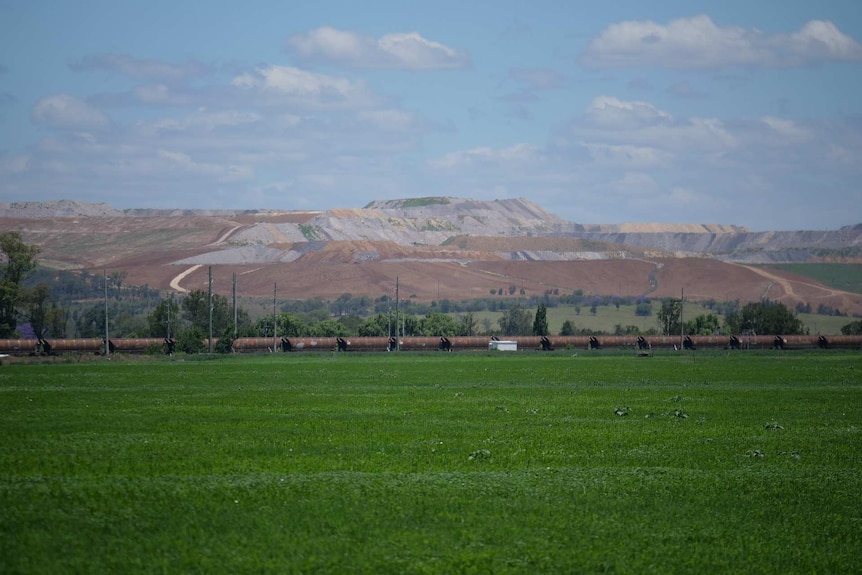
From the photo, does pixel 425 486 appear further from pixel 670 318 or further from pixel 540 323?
pixel 670 318

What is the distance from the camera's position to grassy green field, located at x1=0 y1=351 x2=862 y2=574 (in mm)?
A: 14688

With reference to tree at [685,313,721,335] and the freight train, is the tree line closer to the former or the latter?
tree at [685,313,721,335]

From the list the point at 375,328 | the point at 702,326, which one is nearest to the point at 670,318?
the point at 702,326

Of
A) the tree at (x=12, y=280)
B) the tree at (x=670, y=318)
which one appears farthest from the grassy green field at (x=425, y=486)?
the tree at (x=670, y=318)

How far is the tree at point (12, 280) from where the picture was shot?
363 feet

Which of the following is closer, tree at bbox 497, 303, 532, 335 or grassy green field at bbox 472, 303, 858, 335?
tree at bbox 497, 303, 532, 335

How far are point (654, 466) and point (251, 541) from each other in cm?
1061

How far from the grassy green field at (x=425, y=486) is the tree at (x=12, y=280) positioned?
3138 inches

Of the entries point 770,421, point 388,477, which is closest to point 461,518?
point 388,477

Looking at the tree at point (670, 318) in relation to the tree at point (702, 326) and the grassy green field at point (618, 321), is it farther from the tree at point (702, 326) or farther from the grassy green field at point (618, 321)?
the grassy green field at point (618, 321)

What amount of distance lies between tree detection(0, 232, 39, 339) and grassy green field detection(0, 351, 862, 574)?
3138 inches

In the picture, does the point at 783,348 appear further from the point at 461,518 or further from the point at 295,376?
the point at 461,518

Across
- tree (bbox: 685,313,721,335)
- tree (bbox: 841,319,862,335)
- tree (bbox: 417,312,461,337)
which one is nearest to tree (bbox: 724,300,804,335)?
tree (bbox: 685,313,721,335)

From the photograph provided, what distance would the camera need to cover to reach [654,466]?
22.5 metres
